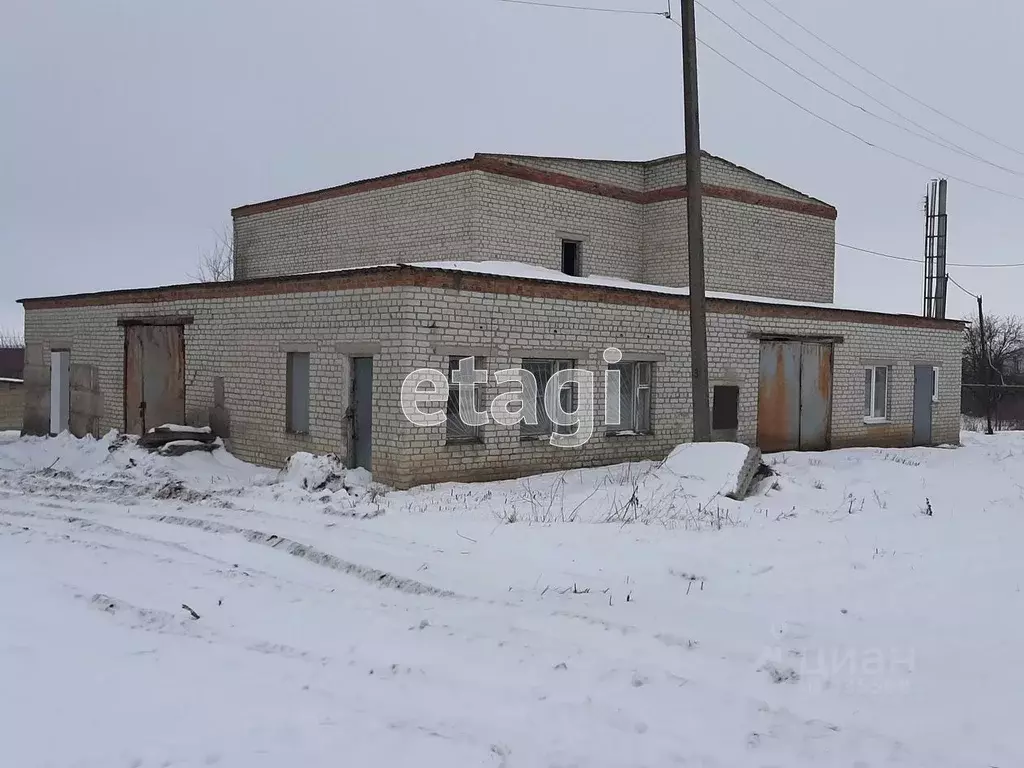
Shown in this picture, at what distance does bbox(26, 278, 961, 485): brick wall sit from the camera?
38.4 feet

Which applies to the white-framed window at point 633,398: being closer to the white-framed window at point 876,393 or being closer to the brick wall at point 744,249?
the brick wall at point 744,249

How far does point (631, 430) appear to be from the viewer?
48.0 ft

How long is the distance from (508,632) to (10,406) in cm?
2283

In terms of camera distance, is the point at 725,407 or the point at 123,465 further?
the point at 725,407

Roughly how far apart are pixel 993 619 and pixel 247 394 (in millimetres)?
11597

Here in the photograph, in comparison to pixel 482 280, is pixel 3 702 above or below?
below

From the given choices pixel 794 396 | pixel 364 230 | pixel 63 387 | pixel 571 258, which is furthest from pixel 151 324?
pixel 794 396

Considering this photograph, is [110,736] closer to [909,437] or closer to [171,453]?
[171,453]

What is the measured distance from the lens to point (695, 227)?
42.6 ft

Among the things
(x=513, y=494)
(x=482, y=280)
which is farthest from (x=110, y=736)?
(x=482, y=280)

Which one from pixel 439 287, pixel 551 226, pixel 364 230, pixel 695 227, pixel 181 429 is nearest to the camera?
pixel 439 287

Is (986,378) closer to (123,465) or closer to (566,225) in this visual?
(566,225)

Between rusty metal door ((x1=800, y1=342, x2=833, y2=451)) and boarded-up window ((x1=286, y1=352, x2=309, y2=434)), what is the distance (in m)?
10.3

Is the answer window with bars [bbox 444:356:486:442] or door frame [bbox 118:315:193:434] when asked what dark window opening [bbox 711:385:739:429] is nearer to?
window with bars [bbox 444:356:486:442]
